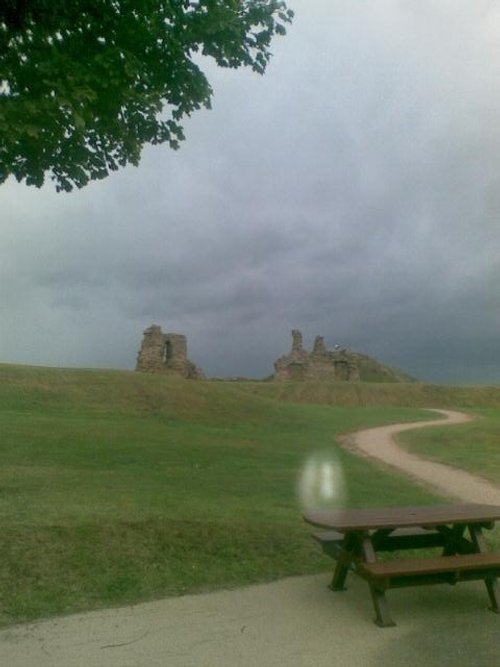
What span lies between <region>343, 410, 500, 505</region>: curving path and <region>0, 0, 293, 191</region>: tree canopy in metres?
8.88

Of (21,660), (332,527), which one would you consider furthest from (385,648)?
(21,660)

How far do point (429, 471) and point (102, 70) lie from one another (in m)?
13.3

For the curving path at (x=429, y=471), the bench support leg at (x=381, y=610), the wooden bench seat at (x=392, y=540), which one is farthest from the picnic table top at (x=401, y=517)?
the curving path at (x=429, y=471)

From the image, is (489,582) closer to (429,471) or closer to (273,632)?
(273,632)

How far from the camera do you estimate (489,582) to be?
6.05 metres

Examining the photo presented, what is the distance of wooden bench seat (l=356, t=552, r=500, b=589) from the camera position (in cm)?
555

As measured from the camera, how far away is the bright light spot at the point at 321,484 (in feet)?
37.7

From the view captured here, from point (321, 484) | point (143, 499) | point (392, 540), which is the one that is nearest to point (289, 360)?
point (321, 484)

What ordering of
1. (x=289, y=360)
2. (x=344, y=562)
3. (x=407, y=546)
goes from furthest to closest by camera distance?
(x=289, y=360)
(x=407, y=546)
(x=344, y=562)

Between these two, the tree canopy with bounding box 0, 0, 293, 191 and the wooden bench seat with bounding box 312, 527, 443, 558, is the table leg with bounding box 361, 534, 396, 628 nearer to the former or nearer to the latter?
the wooden bench seat with bounding box 312, 527, 443, 558

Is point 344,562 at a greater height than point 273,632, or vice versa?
point 344,562

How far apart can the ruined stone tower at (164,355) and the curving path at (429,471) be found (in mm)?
31135

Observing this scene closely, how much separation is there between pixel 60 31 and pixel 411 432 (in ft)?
76.8

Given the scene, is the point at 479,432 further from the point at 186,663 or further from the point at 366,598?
the point at 186,663
